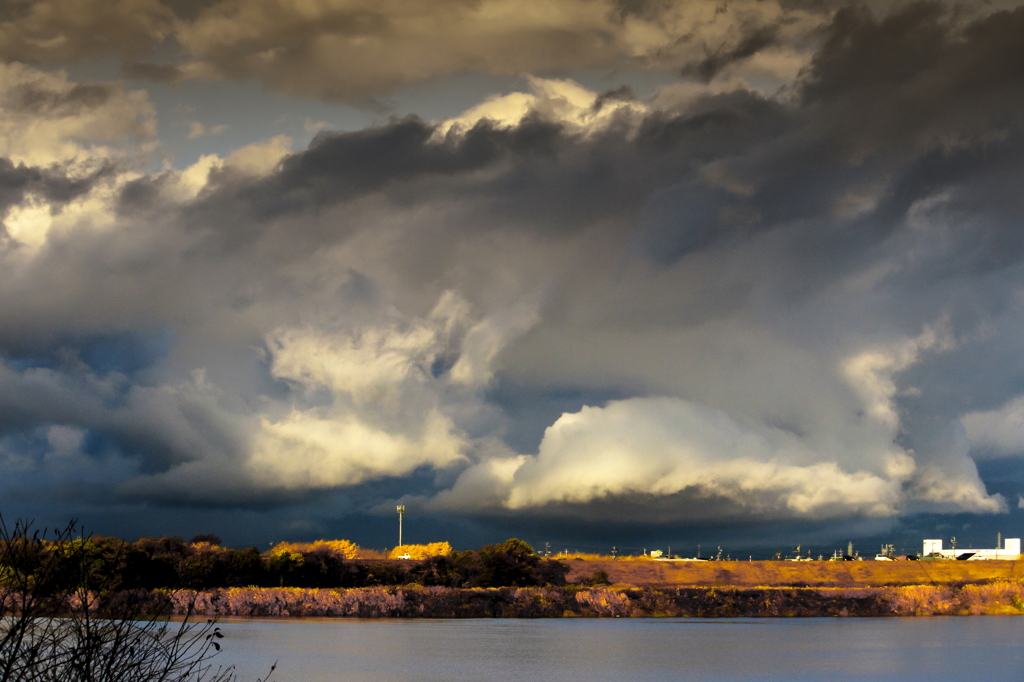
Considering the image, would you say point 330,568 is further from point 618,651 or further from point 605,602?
point 618,651

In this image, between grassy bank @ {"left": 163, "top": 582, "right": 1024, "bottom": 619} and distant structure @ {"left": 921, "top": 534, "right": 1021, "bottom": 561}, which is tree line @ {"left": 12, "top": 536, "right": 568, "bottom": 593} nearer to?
grassy bank @ {"left": 163, "top": 582, "right": 1024, "bottom": 619}

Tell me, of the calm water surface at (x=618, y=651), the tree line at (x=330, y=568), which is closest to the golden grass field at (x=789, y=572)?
the tree line at (x=330, y=568)

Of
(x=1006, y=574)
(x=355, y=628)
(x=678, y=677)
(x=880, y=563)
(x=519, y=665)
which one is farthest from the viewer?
(x=880, y=563)

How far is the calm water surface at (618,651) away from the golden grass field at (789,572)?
5251 centimetres

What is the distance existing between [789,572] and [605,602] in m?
52.9

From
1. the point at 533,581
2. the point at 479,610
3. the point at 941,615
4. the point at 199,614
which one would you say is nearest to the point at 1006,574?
the point at 941,615

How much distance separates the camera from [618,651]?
3922cm

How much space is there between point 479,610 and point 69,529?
5969 centimetres

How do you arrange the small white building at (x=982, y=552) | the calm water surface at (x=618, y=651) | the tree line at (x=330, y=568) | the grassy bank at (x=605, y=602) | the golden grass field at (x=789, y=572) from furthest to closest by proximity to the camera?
the small white building at (x=982, y=552) → the golden grass field at (x=789, y=572) → the tree line at (x=330, y=568) → the grassy bank at (x=605, y=602) → the calm water surface at (x=618, y=651)

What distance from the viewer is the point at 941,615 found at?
71875 millimetres

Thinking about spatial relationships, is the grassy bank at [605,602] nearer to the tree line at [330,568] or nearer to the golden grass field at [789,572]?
the tree line at [330,568]

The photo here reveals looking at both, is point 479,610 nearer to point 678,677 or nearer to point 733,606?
point 733,606

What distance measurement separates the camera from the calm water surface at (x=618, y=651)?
3072 cm

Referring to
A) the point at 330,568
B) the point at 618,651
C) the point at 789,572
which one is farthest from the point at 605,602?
the point at 789,572
